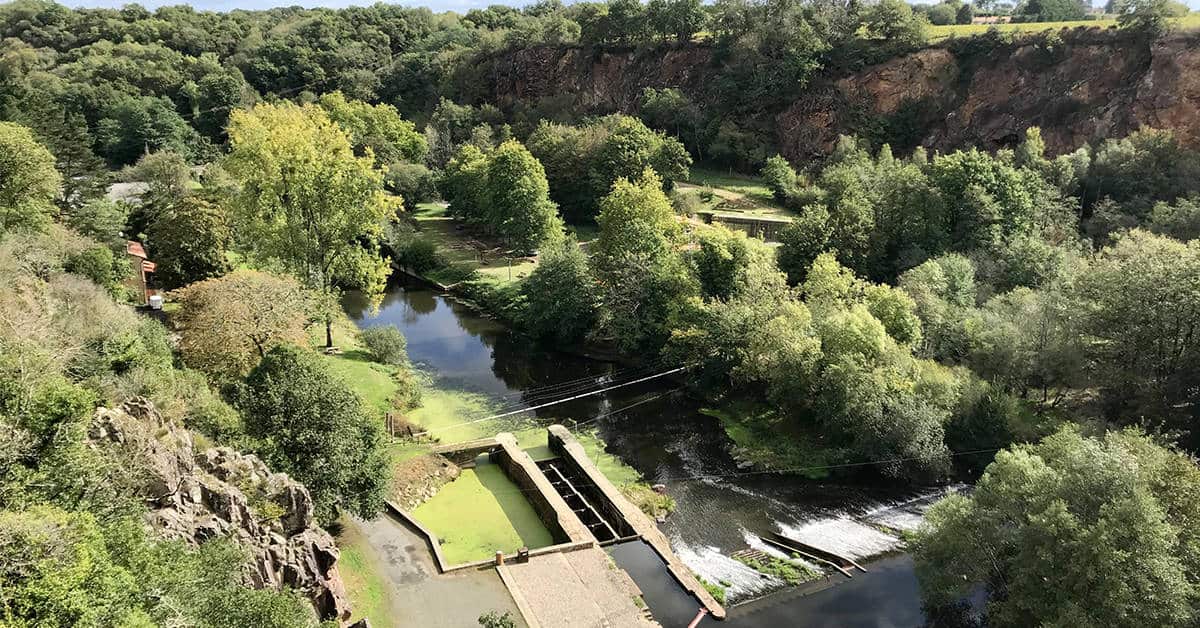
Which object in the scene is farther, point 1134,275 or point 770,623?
point 1134,275

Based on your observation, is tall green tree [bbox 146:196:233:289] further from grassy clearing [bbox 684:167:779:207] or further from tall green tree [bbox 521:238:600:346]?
grassy clearing [bbox 684:167:779:207]

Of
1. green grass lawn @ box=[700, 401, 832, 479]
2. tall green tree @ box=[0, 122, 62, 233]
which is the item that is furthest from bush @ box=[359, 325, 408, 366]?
green grass lawn @ box=[700, 401, 832, 479]

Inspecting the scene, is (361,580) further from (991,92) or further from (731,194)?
(991,92)

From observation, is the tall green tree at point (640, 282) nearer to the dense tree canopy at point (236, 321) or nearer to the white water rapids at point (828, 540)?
the white water rapids at point (828, 540)

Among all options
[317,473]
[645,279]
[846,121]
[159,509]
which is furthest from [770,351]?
[846,121]

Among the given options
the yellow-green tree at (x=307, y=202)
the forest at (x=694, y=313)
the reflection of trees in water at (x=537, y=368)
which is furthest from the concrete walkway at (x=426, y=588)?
the yellow-green tree at (x=307, y=202)

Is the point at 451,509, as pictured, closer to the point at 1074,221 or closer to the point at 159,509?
the point at 159,509
